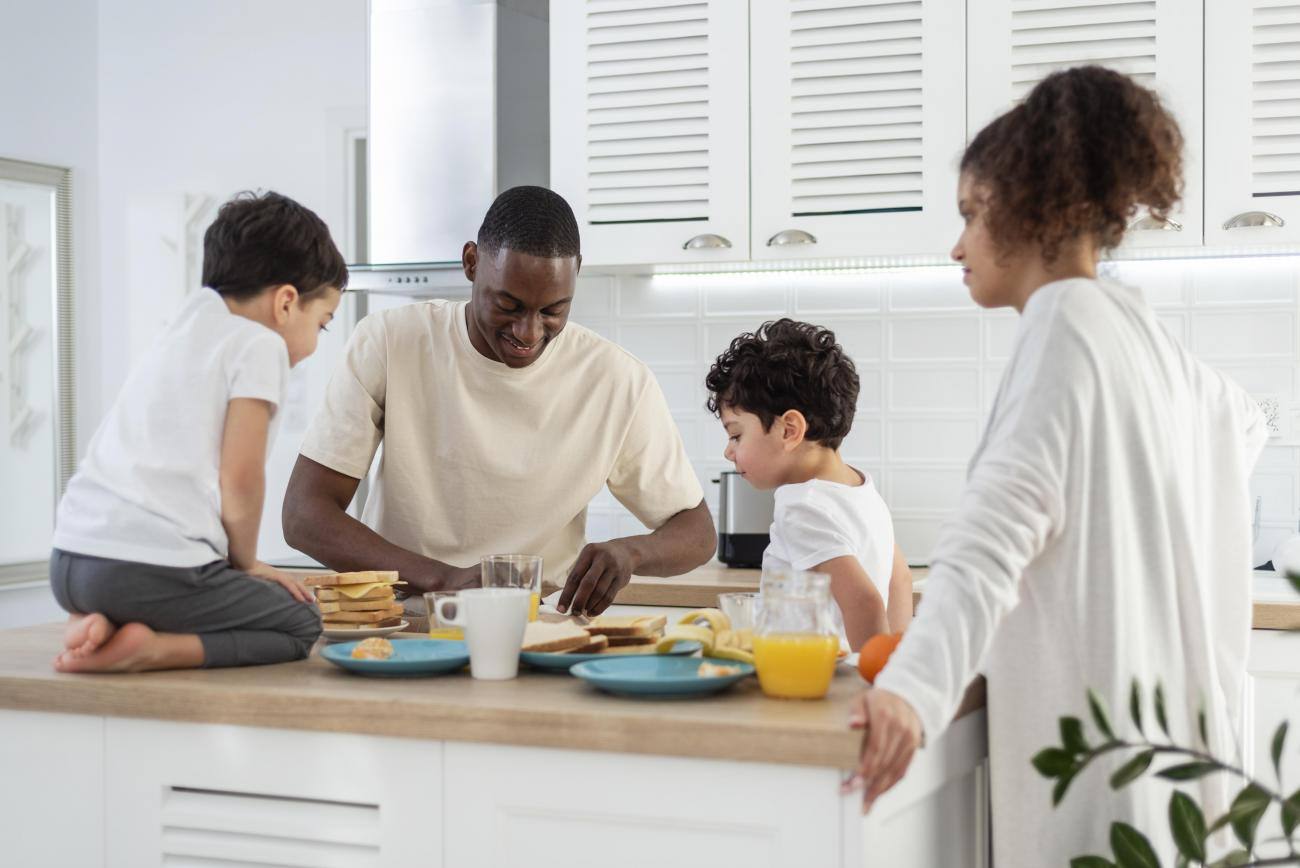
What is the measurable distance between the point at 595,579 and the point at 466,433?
0.53 meters

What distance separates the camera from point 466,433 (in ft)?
7.57

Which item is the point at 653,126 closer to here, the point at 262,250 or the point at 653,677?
the point at 262,250

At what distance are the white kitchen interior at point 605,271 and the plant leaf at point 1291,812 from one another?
0.35 meters

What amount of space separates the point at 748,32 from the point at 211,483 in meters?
2.11

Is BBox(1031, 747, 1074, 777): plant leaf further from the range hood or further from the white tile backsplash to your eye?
the range hood

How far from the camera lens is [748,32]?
3133mm

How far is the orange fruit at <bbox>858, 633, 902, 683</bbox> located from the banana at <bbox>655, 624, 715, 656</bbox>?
183 millimetres

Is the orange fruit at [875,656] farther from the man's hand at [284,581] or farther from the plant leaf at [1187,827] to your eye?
the man's hand at [284,581]

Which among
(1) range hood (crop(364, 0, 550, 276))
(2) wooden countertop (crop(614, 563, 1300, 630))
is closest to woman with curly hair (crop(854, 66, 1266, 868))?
(2) wooden countertop (crop(614, 563, 1300, 630))

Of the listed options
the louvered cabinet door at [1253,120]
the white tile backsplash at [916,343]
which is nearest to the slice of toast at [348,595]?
the white tile backsplash at [916,343]

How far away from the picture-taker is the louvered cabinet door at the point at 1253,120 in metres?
2.83

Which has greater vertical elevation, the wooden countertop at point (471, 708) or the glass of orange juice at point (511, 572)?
the glass of orange juice at point (511, 572)

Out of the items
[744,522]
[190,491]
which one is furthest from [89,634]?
[744,522]

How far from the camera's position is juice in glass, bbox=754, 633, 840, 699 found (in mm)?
1299
